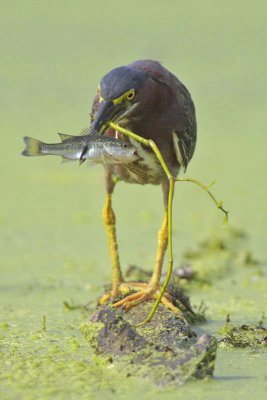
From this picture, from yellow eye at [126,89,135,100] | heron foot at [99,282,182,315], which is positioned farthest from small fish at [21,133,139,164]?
heron foot at [99,282,182,315]

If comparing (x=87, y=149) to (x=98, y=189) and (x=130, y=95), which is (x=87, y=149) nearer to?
(x=130, y=95)

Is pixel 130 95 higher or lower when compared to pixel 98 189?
higher

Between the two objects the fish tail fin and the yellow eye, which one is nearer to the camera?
the fish tail fin

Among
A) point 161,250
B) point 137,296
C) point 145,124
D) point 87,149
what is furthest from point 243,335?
point 87,149

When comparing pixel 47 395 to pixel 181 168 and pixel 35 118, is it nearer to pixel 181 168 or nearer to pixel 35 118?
pixel 181 168

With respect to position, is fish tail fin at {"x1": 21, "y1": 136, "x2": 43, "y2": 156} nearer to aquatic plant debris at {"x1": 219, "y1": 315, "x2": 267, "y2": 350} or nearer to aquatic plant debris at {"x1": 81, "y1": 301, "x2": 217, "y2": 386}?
aquatic plant debris at {"x1": 81, "y1": 301, "x2": 217, "y2": 386}

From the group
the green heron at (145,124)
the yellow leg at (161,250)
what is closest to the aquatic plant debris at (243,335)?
the green heron at (145,124)
